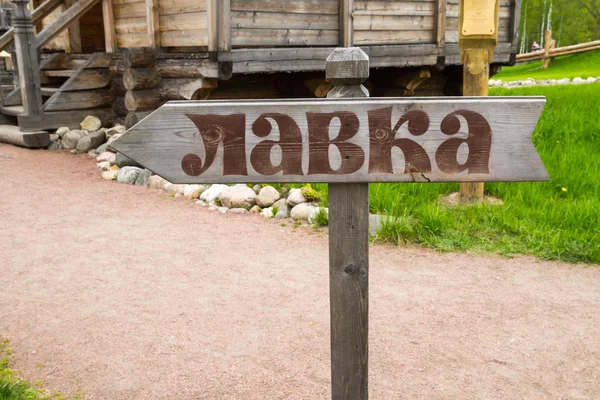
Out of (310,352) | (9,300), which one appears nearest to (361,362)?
(310,352)

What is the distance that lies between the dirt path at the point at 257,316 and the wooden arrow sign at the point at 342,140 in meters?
1.62

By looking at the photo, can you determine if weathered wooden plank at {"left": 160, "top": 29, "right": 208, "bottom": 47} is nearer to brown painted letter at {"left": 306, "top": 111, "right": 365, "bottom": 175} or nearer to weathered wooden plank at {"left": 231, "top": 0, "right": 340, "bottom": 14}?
weathered wooden plank at {"left": 231, "top": 0, "right": 340, "bottom": 14}

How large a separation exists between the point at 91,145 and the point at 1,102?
2161 millimetres

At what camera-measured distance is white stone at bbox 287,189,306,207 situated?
665 centimetres

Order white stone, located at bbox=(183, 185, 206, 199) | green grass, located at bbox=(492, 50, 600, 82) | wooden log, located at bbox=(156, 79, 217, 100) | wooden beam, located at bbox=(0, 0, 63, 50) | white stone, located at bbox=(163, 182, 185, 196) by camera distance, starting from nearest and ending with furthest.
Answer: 1. white stone, located at bbox=(183, 185, 206, 199)
2. white stone, located at bbox=(163, 182, 185, 196)
3. wooden log, located at bbox=(156, 79, 217, 100)
4. wooden beam, located at bbox=(0, 0, 63, 50)
5. green grass, located at bbox=(492, 50, 600, 82)

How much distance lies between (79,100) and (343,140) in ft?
29.5

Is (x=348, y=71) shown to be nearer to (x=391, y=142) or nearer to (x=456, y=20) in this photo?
(x=391, y=142)

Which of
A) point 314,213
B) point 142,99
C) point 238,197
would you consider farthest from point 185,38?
point 314,213

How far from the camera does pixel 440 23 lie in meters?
10.6

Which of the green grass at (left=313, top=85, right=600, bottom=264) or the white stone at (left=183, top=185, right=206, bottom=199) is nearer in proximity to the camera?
the green grass at (left=313, top=85, right=600, bottom=264)

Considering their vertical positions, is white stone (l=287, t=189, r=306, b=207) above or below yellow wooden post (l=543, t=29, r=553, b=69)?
below

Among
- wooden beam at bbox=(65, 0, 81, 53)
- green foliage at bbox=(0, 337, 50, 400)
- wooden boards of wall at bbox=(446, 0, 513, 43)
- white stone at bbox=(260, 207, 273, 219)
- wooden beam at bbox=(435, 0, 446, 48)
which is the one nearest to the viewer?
green foliage at bbox=(0, 337, 50, 400)

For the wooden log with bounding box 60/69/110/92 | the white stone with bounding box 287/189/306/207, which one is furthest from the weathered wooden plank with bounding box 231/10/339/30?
the wooden log with bounding box 60/69/110/92

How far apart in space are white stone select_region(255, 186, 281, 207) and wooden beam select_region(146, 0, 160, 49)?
133 inches
